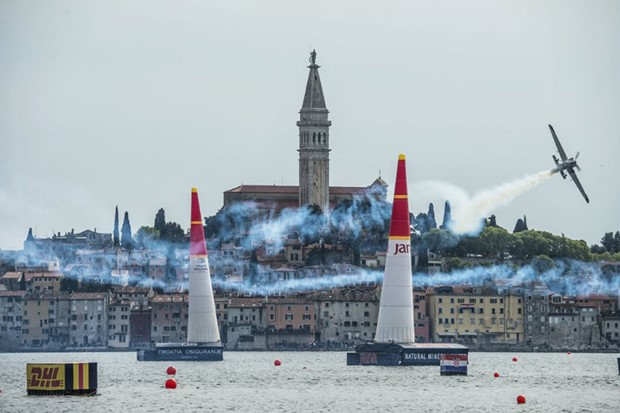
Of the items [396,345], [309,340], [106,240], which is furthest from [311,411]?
[106,240]

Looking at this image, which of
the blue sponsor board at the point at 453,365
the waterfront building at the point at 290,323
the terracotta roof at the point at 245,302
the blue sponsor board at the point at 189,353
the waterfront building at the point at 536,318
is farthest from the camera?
the terracotta roof at the point at 245,302

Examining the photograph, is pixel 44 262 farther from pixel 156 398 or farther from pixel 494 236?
pixel 156 398

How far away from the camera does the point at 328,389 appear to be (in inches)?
3083

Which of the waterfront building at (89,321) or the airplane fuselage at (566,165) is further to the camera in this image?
the waterfront building at (89,321)

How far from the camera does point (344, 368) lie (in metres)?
96.2

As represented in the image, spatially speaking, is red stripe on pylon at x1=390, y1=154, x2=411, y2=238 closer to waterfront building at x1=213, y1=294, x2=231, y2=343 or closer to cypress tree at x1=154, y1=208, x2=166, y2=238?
waterfront building at x1=213, y1=294, x2=231, y2=343

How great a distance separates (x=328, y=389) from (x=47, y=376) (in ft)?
40.9

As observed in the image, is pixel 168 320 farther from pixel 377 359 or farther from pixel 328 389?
pixel 328 389

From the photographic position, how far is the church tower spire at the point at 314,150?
595 feet

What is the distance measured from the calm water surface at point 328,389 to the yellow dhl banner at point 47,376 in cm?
45

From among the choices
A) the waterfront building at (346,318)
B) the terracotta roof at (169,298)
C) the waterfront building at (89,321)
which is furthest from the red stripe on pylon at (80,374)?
the terracotta roof at (169,298)

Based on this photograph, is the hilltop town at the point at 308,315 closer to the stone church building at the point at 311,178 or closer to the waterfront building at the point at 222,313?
the waterfront building at the point at 222,313

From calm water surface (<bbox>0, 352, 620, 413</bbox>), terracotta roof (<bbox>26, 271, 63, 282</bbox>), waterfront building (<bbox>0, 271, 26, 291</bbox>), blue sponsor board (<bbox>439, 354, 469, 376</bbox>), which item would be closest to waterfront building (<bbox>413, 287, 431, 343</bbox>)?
calm water surface (<bbox>0, 352, 620, 413</bbox>)

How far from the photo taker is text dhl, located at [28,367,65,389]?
227 feet
